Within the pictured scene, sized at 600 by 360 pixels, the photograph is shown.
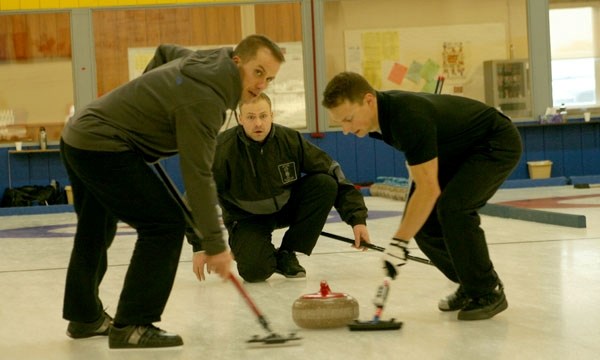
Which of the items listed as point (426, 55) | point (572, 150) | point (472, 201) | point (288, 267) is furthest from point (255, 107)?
point (572, 150)

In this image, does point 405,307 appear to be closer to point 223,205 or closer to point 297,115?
point 223,205

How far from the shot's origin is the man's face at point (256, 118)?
4.61m

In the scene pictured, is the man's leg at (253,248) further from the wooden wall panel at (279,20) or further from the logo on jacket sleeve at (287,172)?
the wooden wall panel at (279,20)

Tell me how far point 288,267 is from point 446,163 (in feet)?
4.25

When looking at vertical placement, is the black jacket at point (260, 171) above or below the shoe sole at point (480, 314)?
above

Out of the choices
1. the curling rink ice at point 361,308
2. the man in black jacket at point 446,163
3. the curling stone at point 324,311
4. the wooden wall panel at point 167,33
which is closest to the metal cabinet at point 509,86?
the wooden wall panel at point 167,33

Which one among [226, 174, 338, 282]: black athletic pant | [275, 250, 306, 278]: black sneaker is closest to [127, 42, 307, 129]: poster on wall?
[226, 174, 338, 282]: black athletic pant

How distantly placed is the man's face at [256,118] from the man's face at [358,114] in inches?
50.9

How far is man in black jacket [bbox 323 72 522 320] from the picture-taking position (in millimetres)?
3273

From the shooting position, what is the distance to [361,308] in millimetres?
3746

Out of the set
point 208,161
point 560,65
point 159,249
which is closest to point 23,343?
point 159,249

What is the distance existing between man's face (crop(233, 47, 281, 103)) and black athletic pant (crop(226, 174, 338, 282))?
1618 millimetres

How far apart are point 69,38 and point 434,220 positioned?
9.23 m

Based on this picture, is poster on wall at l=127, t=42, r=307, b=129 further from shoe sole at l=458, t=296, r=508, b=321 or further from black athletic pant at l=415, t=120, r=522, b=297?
shoe sole at l=458, t=296, r=508, b=321
